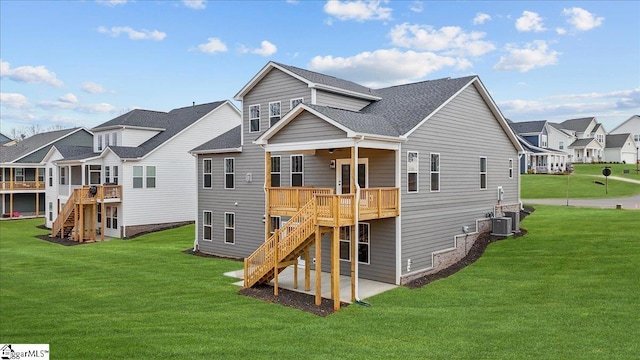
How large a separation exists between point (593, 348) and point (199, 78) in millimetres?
31510

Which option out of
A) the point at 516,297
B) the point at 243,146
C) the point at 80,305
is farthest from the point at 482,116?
the point at 80,305

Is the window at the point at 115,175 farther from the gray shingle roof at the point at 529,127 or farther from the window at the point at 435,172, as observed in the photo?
the gray shingle roof at the point at 529,127

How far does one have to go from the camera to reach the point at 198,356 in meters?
10.0

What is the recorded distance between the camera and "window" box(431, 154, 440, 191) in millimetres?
18016

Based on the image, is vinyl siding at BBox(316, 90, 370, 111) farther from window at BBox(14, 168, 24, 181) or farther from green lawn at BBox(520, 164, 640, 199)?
window at BBox(14, 168, 24, 181)

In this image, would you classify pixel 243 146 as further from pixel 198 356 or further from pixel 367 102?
pixel 198 356

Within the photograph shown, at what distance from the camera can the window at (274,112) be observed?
20.6 m

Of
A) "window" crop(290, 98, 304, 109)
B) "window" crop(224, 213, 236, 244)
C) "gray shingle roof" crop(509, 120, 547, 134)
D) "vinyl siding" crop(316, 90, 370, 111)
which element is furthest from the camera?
"gray shingle roof" crop(509, 120, 547, 134)

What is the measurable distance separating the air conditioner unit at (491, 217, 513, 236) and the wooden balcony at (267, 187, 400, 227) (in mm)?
7016

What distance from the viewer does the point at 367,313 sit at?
13.1 m

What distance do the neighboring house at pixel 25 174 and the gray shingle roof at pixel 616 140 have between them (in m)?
80.8

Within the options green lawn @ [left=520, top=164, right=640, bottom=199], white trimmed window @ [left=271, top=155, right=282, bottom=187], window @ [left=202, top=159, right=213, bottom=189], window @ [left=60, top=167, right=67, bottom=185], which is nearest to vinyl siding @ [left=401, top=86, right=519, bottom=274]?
white trimmed window @ [left=271, top=155, right=282, bottom=187]

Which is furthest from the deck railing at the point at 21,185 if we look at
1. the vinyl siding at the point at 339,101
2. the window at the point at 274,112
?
the vinyl siding at the point at 339,101

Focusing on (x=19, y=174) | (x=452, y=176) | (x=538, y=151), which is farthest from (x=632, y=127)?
(x=19, y=174)
